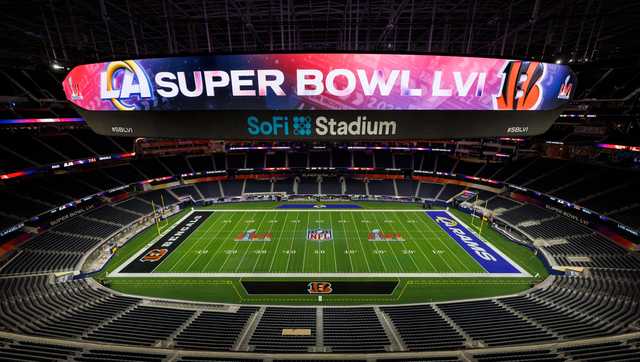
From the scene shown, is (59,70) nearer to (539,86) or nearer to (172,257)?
(539,86)

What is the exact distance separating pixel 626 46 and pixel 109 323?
1737 inches

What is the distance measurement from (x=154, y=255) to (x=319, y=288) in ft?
45.4

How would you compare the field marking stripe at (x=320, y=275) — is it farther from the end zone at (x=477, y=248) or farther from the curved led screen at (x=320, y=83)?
the curved led screen at (x=320, y=83)

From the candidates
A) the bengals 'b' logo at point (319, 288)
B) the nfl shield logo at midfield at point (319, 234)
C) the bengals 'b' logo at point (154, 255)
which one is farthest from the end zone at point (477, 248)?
the bengals 'b' logo at point (154, 255)

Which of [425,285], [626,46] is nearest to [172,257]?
[425,285]

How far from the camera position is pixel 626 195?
22.7 meters

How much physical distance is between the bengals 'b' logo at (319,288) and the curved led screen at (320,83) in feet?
46.4

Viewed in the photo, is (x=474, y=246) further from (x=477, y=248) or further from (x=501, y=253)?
(x=501, y=253)

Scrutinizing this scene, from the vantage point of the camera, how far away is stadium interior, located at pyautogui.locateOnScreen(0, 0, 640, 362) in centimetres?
982

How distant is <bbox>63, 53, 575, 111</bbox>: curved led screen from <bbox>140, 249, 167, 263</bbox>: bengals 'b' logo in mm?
18517

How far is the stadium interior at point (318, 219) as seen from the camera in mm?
9820

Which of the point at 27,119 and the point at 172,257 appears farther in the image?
the point at 27,119

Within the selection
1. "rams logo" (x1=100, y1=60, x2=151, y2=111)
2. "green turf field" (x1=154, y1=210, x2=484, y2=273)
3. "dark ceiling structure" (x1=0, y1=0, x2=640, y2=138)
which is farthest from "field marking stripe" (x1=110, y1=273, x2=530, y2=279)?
"rams logo" (x1=100, y1=60, x2=151, y2=111)

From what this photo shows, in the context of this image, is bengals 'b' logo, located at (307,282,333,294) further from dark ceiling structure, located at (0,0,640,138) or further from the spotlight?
the spotlight
